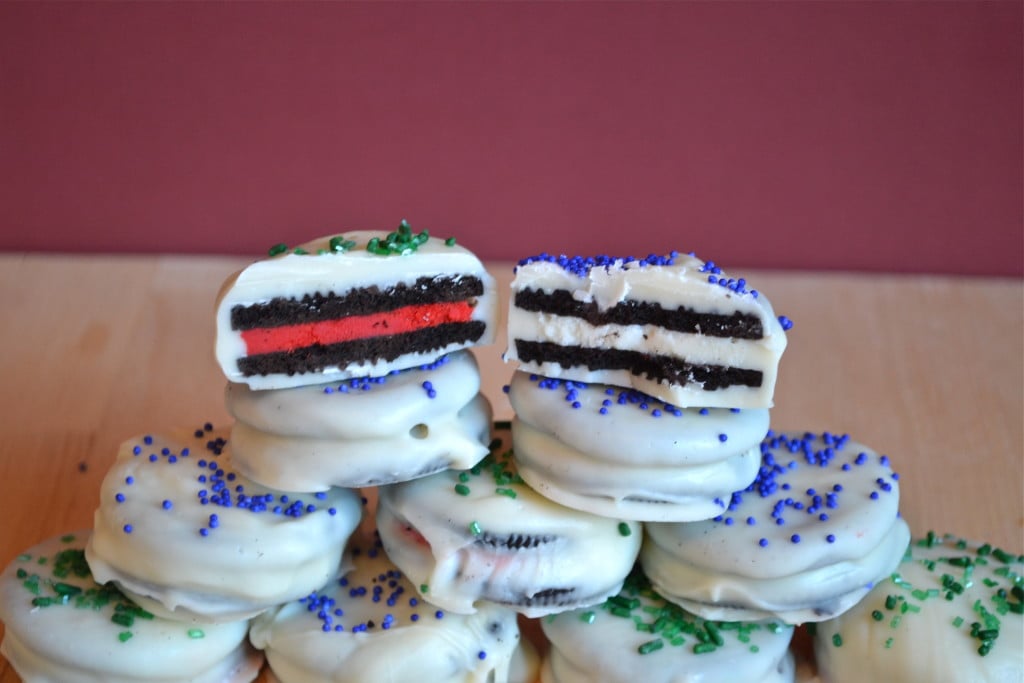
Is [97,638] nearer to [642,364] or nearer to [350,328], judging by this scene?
[350,328]

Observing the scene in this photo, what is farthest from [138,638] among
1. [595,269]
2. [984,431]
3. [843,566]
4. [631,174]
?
[984,431]

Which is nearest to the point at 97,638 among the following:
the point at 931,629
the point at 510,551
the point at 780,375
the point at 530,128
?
the point at 510,551

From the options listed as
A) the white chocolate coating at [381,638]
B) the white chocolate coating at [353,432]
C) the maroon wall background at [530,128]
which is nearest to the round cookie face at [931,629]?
the white chocolate coating at [381,638]

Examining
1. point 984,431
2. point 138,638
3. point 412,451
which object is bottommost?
point 138,638

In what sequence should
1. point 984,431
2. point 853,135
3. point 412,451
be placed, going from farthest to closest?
point 853,135 < point 984,431 < point 412,451

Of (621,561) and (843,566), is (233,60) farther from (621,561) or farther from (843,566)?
(843,566)

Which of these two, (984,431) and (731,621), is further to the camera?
(984,431)

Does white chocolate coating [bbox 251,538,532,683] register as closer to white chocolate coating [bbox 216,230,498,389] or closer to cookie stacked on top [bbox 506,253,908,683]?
cookie stacked on top [bbox 506,253,908,683]
